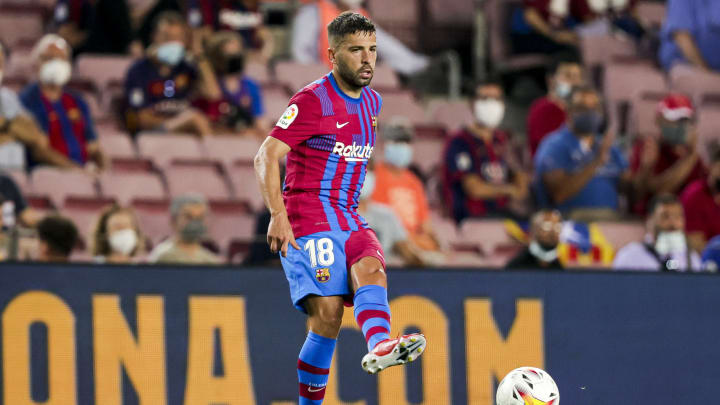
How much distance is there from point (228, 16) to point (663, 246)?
4384 millimetres

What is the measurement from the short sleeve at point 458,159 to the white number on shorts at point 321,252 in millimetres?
4631

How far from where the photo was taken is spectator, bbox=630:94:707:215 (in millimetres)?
10391

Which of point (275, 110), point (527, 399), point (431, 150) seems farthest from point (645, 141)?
point (527, 399)

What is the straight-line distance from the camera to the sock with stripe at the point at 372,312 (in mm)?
5363

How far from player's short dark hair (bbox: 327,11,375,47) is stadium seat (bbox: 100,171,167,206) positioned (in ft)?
13.6

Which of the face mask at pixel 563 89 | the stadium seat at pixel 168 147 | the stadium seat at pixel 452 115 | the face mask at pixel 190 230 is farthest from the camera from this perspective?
the stadium seat at pixel 452 115

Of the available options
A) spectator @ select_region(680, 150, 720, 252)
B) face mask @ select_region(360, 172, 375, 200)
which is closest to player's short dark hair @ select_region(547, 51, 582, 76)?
spectator @ select_region(680, 150, 720, 252)

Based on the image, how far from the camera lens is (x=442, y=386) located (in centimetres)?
720

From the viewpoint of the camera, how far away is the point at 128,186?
9.46 metres

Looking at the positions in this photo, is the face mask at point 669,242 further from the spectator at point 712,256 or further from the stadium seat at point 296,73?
the stadium seat at point 296,73

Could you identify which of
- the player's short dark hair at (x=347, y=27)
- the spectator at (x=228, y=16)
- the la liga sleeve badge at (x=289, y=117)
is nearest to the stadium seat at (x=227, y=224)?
the spectator at (x=228, y=16)

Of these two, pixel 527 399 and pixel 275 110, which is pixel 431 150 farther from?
pixel 527 399

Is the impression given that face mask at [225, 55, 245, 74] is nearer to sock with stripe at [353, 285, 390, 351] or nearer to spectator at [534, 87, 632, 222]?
spectator at [534, 87, 632, 222]

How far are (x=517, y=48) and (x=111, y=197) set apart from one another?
4556 mm
